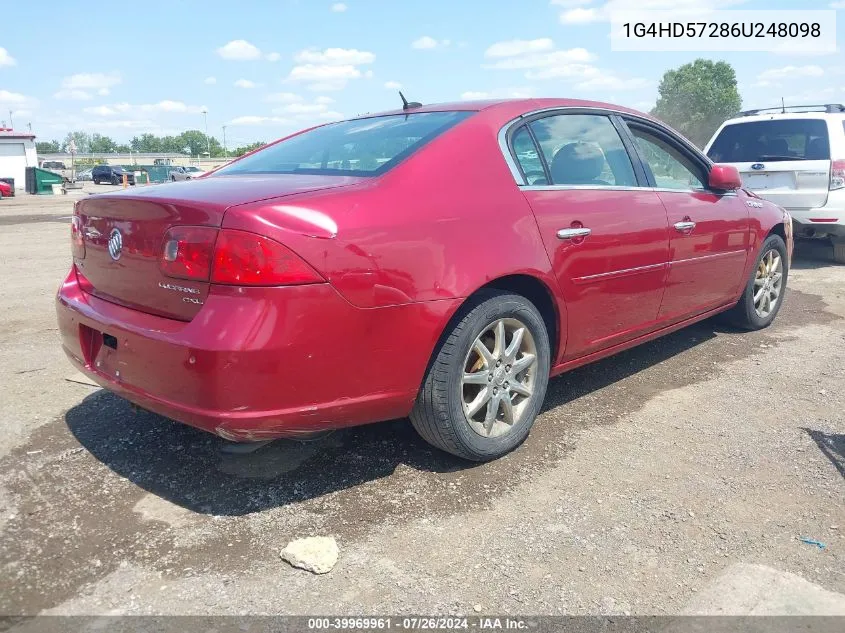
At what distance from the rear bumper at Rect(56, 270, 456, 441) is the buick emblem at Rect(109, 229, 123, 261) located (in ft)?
0.73

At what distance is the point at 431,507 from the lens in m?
2.68

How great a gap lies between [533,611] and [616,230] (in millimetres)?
2009

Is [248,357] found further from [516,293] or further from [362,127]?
[362,127]

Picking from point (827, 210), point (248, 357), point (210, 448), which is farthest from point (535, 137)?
point (827, 210)

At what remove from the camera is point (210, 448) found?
318 centimetres

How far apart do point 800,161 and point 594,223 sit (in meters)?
5.84

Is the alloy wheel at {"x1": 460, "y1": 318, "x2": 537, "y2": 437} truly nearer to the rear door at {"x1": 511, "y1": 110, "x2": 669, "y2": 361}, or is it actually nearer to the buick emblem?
the rear door at {"x1": 511, "y1": 110, "x2": 669, "y2": 361}

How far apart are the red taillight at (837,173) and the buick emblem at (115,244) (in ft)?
25.2

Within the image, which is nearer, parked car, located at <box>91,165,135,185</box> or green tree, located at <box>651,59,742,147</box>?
parked car, located at <box>91,165,135,185</box>

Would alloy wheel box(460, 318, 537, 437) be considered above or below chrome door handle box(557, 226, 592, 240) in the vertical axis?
below

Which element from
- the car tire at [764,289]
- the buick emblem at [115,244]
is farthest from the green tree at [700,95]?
the buick emblem at [115,244]

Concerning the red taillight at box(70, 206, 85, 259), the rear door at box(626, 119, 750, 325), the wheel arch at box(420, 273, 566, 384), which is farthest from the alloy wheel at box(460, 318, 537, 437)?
the red taillight at box(70, 206, 85, 259)

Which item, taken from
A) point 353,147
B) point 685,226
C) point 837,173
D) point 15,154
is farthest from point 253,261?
point 15,154

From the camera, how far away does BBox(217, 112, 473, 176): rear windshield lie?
9.52 feet
